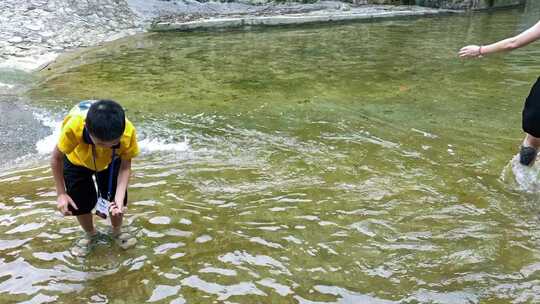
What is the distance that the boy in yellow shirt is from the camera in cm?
262

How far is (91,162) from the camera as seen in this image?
3029 mm

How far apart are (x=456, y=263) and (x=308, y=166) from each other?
1.92 m

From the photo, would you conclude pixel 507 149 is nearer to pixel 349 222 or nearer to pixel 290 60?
pixel 349 222

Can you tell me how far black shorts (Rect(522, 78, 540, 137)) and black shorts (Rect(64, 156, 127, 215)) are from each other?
3.13 metres

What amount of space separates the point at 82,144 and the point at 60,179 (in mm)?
285

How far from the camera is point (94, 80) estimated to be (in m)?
8.49

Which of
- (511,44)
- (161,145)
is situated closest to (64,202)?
(161,145)

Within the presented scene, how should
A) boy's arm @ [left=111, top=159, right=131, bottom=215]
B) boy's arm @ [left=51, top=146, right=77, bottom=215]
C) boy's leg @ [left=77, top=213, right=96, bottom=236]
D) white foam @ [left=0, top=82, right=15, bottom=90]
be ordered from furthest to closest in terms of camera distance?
1. white foam @ [left=0, top=82, right=15, bottom=90]
2. boy's leg @ [left=77, top=213, right=96, bottom=236]
3. boy's arm @ [left=111, top=159, right=131, bottom=215]
4. boy's arm @ [left=51, top=146, right=77, bottom=215]

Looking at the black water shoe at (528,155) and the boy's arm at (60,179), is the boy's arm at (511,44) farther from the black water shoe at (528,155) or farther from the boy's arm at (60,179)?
the boy's arm at (60,179)

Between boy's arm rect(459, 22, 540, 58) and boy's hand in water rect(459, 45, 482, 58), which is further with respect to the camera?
boy's hand in water rect(459, 45, 482, 58)

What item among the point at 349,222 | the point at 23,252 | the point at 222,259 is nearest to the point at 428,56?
the point at 349,222

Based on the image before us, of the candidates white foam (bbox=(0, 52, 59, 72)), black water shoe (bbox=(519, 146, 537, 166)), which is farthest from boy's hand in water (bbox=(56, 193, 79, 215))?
white foam (bbox=(0, 52, 59, 72))

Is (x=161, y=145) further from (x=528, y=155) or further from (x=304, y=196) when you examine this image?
(x=528, y=155)

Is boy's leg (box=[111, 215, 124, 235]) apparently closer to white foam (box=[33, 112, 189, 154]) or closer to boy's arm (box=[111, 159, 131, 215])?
boy's arm (box=[111, 159, 131, 215])
